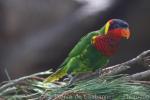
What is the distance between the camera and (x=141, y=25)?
13.8 feet

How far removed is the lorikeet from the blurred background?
6.14 ft

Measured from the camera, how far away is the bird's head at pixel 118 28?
7.24ft

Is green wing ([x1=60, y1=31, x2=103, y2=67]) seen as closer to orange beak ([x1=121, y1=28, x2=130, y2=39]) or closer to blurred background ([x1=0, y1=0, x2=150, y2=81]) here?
orange beak ([x1=121, y1=28, x2=130, y2=39])

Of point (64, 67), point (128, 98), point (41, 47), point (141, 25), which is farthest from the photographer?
point (41, 47)

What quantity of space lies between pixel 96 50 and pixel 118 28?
0.16 meters

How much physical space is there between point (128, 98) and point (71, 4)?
313 cm

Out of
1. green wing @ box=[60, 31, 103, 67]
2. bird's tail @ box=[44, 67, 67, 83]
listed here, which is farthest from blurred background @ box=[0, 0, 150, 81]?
bird's tail @ box=[44, 67, 67, 83]

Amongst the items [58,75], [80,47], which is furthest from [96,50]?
[58,75]

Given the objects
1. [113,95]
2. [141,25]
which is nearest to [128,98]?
[113,95]

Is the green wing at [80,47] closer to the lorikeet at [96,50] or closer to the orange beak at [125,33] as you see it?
the lorikeet at [96,50]

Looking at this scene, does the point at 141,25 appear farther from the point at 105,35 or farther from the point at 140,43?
the point at 105,35

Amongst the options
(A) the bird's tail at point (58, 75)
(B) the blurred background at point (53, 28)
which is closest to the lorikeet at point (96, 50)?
(A) the bird's tail at point (58, 75)

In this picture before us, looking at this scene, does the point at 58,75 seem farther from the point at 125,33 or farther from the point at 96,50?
the point at 125,33

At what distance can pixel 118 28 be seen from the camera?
2.19 meters
